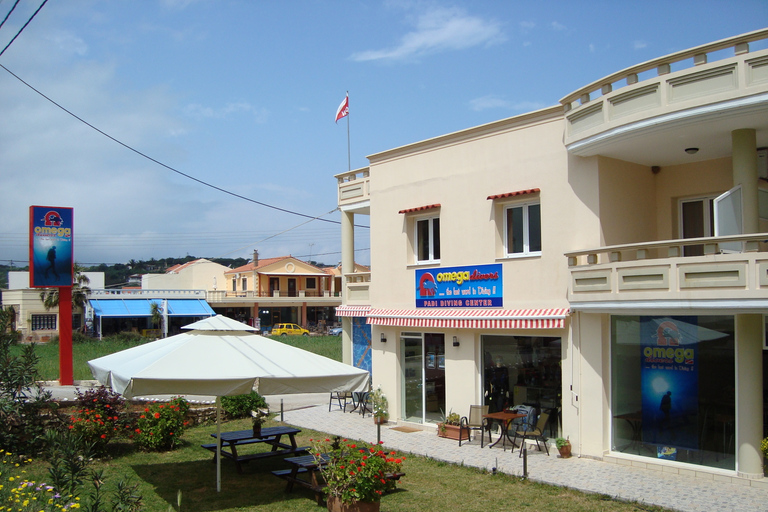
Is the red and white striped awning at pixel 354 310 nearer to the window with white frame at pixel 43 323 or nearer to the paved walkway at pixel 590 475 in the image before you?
the paved walkway at pixel 590 475

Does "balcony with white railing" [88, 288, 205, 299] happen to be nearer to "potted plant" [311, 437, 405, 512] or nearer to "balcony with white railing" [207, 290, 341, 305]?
"balcony with white railing" [207, 290, 341, 305]

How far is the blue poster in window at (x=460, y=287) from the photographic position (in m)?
15.3

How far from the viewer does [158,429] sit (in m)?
14.2

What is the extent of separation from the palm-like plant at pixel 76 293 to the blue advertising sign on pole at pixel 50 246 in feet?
99.3

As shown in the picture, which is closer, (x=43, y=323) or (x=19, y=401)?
(x=19, y=401)

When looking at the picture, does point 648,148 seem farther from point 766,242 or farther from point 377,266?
point 377,266

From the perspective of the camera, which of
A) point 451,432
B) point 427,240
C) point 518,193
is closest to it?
point 518,193

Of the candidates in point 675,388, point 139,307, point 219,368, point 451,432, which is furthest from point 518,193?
point 139,307

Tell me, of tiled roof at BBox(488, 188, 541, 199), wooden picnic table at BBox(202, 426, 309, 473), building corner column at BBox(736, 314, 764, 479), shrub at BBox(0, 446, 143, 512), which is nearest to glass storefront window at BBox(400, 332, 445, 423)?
tiled roof at BBox(488, 188, 541, 199)

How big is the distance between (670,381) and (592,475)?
250 centimetres

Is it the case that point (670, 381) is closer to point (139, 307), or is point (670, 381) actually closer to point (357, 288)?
point (357, 288)

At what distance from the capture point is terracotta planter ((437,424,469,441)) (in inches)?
603

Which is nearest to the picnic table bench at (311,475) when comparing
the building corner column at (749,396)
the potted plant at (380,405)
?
the building corner column at (749,396)

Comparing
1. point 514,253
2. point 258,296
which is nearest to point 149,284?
point 258,296
